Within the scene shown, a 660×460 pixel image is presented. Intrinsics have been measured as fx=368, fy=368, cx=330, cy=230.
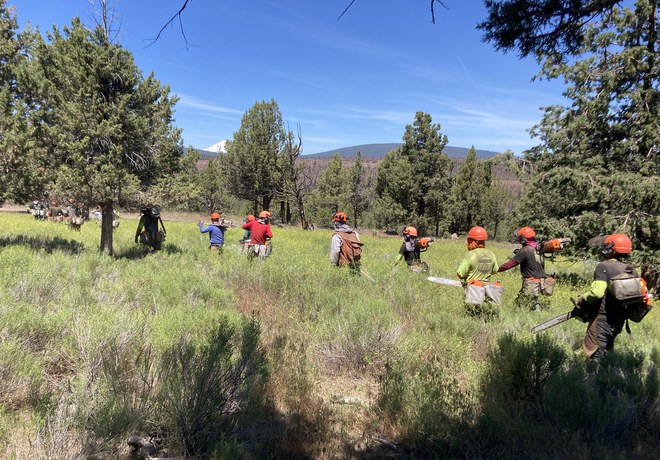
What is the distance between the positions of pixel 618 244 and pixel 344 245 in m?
4.39

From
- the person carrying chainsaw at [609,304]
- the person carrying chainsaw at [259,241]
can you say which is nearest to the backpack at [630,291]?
the person carrying chainsaw at [609,304]

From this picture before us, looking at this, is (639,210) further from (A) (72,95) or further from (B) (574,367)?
(A) (72,95)

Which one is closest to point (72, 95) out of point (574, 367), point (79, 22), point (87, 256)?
point (79, 22)

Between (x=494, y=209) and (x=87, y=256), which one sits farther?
(x=494, y=209)

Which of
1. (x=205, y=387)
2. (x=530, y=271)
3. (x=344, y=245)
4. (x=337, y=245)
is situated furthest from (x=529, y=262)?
(x=205, y=387)

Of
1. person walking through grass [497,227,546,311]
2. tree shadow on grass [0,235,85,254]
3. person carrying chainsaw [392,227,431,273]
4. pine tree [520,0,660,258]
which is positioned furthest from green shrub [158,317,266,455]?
pine tree [520,0,660,258]

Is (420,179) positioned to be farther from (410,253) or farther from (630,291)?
(630,291)

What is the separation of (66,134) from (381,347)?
853 cm

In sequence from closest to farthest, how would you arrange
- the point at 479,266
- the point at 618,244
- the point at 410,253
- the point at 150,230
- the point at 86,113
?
the point at 618,244, the point at 479,266, the point at 86,113, the point at 410,253, the point at 150,230

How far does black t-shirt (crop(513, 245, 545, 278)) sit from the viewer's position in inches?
277

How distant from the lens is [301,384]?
11.3ft

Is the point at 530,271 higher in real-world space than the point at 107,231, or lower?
higher

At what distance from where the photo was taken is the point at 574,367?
381 centimetres

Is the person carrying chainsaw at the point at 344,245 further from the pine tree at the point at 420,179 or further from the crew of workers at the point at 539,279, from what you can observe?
the pine tree at the point at 420,179
